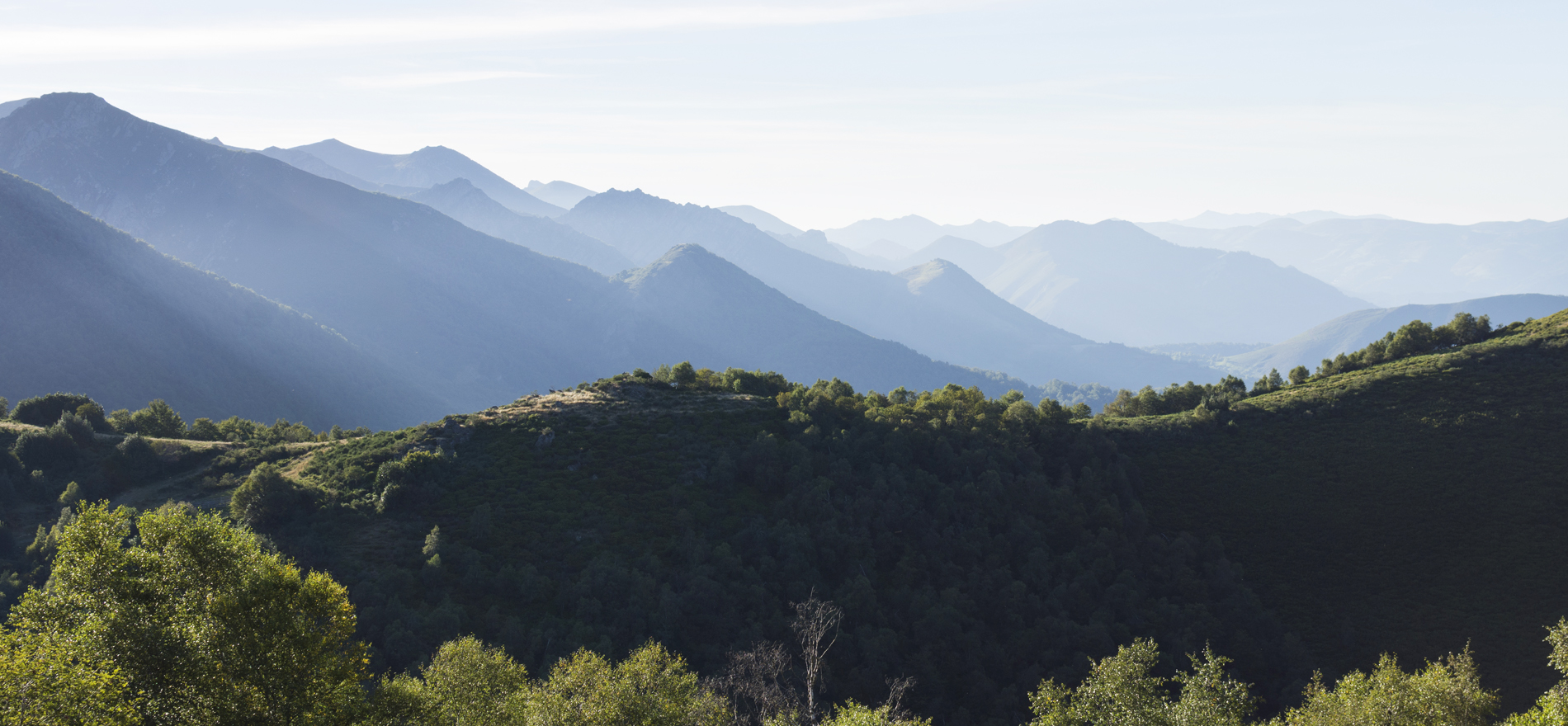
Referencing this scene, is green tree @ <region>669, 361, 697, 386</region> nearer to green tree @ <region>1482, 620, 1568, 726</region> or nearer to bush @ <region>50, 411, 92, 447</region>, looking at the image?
bush @ <region>50, 411, 92, 447</region>

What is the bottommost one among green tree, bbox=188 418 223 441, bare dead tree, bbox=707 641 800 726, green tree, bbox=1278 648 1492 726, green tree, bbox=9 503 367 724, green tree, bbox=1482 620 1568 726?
bare dead tree, bbox=707 641 800 726

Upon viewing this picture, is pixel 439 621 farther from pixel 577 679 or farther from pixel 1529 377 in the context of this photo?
pixel 1529 377

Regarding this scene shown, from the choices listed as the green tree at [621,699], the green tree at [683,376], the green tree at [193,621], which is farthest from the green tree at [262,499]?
the green tree at [683,376]

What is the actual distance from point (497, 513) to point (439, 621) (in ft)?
53.1

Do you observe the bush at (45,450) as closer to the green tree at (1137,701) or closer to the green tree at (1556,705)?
the green tree at (1137,701)

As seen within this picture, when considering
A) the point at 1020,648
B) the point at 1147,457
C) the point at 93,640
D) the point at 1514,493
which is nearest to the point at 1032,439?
the point at 1147,457

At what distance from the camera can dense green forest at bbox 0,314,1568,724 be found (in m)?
60.7

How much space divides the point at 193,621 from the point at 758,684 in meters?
33.8

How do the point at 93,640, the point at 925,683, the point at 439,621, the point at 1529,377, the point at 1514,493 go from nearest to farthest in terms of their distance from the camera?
the point at 93,640, the point at 439,621, the point at 925,683, the point at 1514,493, the point at 1529,377

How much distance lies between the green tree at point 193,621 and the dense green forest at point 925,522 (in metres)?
30.1

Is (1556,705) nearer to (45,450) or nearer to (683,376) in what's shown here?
(683,376)

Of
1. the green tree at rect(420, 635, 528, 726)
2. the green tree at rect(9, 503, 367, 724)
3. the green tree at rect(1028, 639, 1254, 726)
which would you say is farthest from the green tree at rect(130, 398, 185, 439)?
the green tree at rect(1028, 639, 1254, 726)

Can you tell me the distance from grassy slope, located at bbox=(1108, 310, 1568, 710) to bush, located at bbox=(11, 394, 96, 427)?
131m

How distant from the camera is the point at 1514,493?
7562 centimetres
